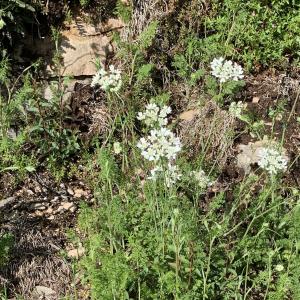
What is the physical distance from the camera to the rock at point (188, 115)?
539 centimetres

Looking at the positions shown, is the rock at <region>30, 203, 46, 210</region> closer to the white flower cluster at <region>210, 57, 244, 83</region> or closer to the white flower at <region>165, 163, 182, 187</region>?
the white flower at <region>165, 163, 182, 187</region>

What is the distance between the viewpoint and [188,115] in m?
5.46

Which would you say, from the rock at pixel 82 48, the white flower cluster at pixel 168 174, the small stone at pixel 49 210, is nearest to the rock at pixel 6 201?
the small stone at pixel 49 210

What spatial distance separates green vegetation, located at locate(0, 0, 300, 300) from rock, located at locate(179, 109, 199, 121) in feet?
0.07

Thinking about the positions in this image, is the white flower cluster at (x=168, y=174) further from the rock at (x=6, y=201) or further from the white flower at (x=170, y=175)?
the rock at (x=6, y=201)

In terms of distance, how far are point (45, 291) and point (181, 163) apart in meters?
1.20

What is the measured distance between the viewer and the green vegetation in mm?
3508

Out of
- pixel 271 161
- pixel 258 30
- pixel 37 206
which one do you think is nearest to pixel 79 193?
pixel 37 206

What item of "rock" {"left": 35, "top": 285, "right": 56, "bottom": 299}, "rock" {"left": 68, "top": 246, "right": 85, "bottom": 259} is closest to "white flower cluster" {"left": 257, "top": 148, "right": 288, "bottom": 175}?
"rock" {"left": 68, "top": 246, "right": 85, "bottom": 259}

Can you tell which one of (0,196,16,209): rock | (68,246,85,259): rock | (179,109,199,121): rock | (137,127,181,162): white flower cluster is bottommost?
(68,246,85,259): rock

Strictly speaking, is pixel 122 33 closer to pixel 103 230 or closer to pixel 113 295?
pixel 103 230

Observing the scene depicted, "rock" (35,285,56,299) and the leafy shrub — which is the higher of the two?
the leafy shrub

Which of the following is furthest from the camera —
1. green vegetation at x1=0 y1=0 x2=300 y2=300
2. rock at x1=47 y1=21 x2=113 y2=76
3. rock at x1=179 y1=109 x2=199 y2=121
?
rock at x1=47 y1=21 x2=113 y2=76

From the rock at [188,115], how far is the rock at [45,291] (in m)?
1.99
